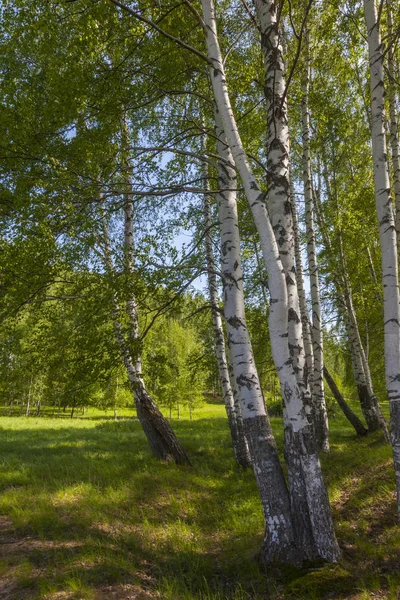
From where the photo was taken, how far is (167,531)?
5.33 metres

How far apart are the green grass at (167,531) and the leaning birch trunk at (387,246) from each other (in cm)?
126

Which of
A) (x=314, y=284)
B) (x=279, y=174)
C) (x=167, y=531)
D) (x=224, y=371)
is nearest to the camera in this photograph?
(x=279, y=174)

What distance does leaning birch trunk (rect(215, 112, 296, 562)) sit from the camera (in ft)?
13.5

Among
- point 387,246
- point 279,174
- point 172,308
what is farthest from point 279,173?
point 172,308

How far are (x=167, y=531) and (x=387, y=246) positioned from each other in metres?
4.89

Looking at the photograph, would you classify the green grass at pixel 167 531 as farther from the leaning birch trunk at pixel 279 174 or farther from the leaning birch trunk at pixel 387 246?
the leaning birch trunk at pixel 279 174

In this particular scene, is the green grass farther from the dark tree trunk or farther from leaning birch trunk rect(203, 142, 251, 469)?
leaning birch trunk rect(203, 142, 251, 469)

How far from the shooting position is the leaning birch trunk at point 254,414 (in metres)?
4.12

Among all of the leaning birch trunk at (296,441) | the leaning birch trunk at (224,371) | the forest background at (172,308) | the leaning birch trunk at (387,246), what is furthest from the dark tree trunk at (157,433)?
the leaning birch trunk at (387,246)

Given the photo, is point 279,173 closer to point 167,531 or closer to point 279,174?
point 279,174

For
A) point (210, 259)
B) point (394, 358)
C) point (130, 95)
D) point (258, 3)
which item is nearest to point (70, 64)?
point (130, 95)

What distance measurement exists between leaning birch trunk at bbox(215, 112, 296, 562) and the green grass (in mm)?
341

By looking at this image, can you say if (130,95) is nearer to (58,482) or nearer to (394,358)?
(394,358)

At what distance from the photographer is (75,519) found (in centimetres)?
544
